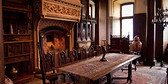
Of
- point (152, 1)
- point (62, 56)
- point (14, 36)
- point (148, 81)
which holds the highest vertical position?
point (152, 1)

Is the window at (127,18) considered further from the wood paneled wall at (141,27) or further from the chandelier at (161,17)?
the chandelier at (161,17)

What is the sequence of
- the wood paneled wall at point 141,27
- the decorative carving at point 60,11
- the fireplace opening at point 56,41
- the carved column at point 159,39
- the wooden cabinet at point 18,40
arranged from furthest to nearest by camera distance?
1. the wood paneled wall at point 141,27
2. the carved column at point 159,39
3. the fireplace opening at point 56,41
4. the decorative carving at point 60,11
5. the wooden cabinet at point 18,40

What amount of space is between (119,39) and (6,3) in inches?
192

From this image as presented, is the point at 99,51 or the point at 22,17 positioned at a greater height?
the point at 22,17

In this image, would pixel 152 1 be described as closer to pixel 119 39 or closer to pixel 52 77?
pixel 119 39

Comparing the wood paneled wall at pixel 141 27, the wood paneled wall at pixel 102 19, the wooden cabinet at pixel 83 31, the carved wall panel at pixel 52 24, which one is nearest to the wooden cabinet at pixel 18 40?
the carved wall panel at pixel 52 24

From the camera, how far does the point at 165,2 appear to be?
21.1 feet

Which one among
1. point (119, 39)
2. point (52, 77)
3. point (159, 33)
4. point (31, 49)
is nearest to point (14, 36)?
point (31, 49)

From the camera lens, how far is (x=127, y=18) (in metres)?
8.05

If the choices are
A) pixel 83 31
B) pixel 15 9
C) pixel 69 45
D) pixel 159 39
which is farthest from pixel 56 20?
pixel 159 39

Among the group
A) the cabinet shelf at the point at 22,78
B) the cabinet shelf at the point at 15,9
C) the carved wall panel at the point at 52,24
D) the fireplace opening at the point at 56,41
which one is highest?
the cabinet shelf at the point at 15,9

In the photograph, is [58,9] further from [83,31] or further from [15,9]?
[83,31]

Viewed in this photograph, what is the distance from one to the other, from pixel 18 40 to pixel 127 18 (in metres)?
6.29

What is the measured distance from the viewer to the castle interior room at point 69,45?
257cm
